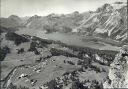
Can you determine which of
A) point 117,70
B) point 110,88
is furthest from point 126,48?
point 110,88

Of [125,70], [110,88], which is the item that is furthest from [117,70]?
[110,88]

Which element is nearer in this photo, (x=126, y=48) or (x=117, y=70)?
(x=117, y=70)

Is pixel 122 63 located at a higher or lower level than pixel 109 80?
higher

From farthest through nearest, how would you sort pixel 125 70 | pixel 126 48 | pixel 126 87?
pixel 126 48
pixel 125 70
pixel 126 87

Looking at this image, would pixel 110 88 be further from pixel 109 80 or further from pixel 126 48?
Result: pixel 126 48

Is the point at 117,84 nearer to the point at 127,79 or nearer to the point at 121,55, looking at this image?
the point at 127,79

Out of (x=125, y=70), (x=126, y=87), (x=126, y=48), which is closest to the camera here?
(x=126, y=87)
